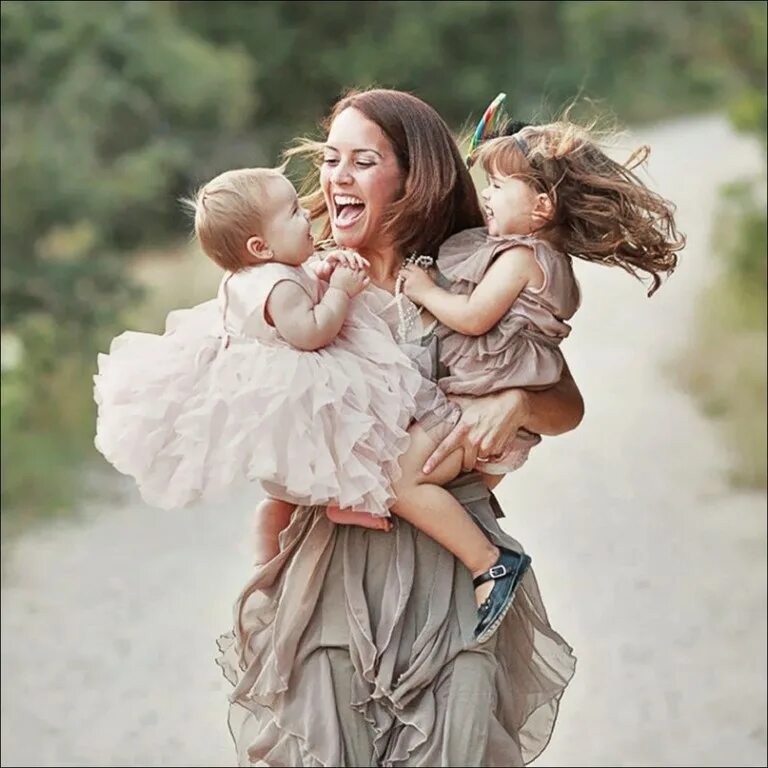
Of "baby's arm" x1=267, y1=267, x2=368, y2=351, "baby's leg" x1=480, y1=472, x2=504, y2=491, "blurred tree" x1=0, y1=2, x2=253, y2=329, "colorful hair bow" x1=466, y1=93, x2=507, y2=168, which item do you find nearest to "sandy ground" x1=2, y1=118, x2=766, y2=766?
"blurred tree" x1=0, y1=2, x2=253, y2=329

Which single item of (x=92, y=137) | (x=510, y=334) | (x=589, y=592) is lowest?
(x=589, y=592)

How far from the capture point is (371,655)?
2.38m

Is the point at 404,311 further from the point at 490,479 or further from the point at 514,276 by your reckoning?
the point at 490,479

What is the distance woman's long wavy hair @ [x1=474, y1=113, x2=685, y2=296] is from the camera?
243 cm

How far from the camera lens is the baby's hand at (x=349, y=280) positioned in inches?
92.5

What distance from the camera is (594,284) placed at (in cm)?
846

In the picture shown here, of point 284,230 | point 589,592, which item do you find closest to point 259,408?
point 284,230

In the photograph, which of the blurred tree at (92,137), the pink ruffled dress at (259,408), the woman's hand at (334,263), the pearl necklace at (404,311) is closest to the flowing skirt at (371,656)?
the pink ruffled dress at (259,408)

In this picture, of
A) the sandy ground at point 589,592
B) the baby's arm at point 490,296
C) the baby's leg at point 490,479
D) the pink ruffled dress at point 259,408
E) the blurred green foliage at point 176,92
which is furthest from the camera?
the blurred green foliage at point 176,92

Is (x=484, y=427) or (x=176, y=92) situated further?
(x=176, y=92)

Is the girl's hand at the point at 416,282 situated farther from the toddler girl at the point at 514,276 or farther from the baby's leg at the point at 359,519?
the baby's leg at the point at 359,519

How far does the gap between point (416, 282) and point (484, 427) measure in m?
0.23

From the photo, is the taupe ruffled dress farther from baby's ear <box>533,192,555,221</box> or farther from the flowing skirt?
baby's ear <box>533,192,555,221</box>

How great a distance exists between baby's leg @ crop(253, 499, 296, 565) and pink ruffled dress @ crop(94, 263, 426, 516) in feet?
0.46
